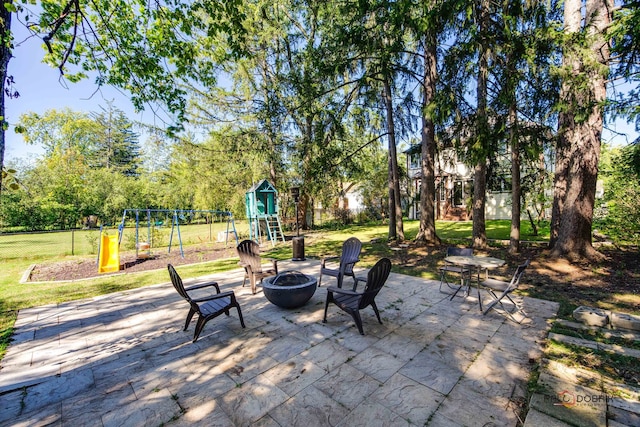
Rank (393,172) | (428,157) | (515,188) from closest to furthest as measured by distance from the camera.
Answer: (515,188)
(428,157)
(393,172)

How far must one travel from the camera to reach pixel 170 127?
4832 mm

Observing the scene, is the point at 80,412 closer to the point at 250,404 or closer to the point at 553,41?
the point at 250,404

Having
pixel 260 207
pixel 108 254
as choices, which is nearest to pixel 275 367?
pixel 108 254

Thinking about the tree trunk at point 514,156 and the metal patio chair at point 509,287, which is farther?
the tree trunk at point 514,156

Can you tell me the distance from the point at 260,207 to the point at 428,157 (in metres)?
8.17

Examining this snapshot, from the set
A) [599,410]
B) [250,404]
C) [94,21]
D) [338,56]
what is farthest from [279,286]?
[338,56]

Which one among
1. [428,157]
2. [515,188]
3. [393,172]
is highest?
[428,157]

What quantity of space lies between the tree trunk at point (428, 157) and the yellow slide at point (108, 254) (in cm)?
1066

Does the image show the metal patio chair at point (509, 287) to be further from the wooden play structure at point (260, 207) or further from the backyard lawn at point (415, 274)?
the wooden play structure at point (260, 207)

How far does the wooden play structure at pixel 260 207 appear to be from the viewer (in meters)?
13.2

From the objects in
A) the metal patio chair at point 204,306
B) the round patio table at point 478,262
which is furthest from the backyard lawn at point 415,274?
the metal patio chair at point 204,306

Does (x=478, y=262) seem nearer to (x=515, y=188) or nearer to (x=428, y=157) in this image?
(x=515, y=188)

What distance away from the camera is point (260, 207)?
13.6 metres

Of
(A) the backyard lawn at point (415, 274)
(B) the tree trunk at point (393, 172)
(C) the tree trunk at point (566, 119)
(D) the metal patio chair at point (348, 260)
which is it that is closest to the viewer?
(A) the backyard lawn at point (415, 274)
